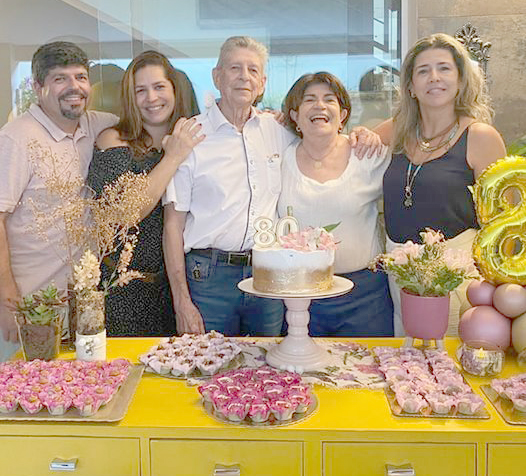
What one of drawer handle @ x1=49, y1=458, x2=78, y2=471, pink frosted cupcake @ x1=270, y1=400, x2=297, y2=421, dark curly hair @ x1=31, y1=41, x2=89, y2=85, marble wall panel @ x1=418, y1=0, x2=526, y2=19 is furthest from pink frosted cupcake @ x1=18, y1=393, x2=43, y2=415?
marble wall panel @ x1=418, y1=0, x2=526, y2=19

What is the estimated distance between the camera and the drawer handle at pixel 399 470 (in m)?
1.42

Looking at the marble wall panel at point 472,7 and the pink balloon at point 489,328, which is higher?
the marble wall panel at point 472,7

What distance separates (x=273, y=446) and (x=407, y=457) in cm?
28

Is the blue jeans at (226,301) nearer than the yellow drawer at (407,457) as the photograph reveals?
No

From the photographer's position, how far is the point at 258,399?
1.49 meters

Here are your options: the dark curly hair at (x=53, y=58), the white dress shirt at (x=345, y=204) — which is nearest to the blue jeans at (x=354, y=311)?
the white dress shirt at (x=345, y=204)

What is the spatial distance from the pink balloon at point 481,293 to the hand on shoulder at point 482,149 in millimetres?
505

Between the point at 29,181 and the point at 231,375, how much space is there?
1.19 m

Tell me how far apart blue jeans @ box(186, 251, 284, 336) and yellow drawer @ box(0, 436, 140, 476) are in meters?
0.93

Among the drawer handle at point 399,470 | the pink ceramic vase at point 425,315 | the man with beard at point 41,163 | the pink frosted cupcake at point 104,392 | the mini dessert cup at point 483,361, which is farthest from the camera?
the man with beard at point 41,163

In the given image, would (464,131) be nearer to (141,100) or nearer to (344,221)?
(344,221)

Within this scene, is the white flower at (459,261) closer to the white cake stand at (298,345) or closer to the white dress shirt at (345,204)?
the white cake stand at (298,345)

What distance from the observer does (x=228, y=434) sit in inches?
57.2

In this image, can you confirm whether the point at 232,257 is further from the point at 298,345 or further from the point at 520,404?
the point at 520,404
